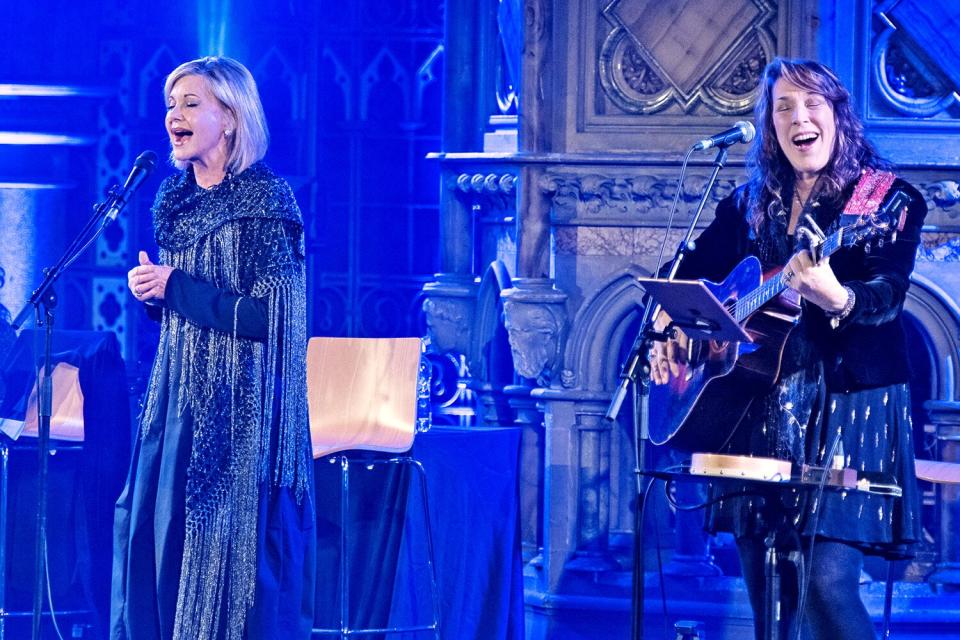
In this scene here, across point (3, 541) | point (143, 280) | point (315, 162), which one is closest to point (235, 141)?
point (143, 280)

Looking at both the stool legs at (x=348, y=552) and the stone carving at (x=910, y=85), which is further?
the stone carving at (x=910, y=85)

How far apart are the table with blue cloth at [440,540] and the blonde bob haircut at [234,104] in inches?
53.3

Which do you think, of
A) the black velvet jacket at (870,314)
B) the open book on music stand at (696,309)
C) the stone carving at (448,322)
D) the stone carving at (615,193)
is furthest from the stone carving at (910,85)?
the open book on music stand at (696,309)

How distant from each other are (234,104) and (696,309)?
1389 mm

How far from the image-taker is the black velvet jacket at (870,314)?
3391 millimetres

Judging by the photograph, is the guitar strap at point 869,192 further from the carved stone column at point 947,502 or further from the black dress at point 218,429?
the carved stone column at point 947,502

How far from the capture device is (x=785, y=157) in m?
3.78

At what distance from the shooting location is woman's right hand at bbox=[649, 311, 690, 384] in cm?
402

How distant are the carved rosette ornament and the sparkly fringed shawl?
1.57 m

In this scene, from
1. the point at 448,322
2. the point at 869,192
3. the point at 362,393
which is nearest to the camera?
the point at 869,192

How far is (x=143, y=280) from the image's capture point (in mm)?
3887

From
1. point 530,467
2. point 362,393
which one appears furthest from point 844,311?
point 530,467

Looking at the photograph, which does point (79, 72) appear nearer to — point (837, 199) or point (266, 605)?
point (266, 605)

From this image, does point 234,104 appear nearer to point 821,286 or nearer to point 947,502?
point 821,286
